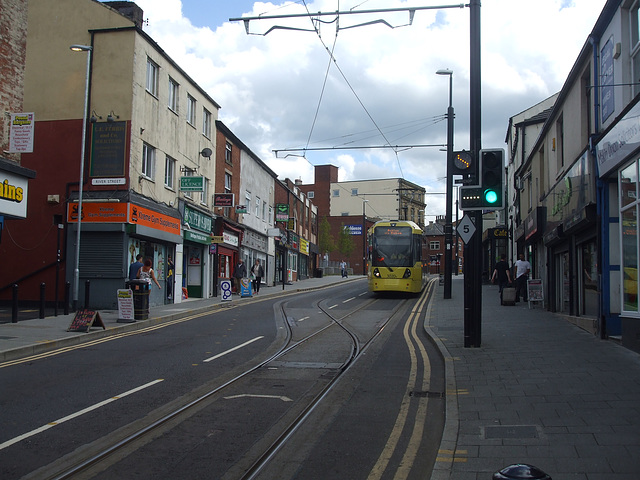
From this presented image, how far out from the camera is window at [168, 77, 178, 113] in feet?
76.3

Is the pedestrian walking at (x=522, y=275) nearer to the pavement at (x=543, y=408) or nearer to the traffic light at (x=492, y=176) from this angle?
the pavement at (x=543, y=408)

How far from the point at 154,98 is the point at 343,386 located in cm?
1656

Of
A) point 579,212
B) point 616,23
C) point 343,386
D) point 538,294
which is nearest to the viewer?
point 343,386

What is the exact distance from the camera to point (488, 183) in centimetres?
1057

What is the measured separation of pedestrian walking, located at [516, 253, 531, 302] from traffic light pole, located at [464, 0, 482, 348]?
422 inches

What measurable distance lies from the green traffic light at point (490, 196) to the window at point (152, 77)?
584 inches

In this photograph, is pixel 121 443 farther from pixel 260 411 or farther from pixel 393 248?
pixel 393 248

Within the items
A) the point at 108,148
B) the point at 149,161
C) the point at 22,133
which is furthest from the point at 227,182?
the point at 22,133

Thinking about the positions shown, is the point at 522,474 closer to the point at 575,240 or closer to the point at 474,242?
the point at 474,242

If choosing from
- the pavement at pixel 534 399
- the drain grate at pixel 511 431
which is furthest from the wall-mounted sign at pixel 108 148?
the drain grate at pixel 511 431

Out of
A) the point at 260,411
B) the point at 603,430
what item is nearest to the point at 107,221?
the point at 260,411

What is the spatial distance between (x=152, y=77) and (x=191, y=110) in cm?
395

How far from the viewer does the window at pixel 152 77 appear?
69.9 ft

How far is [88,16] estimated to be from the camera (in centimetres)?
2056
